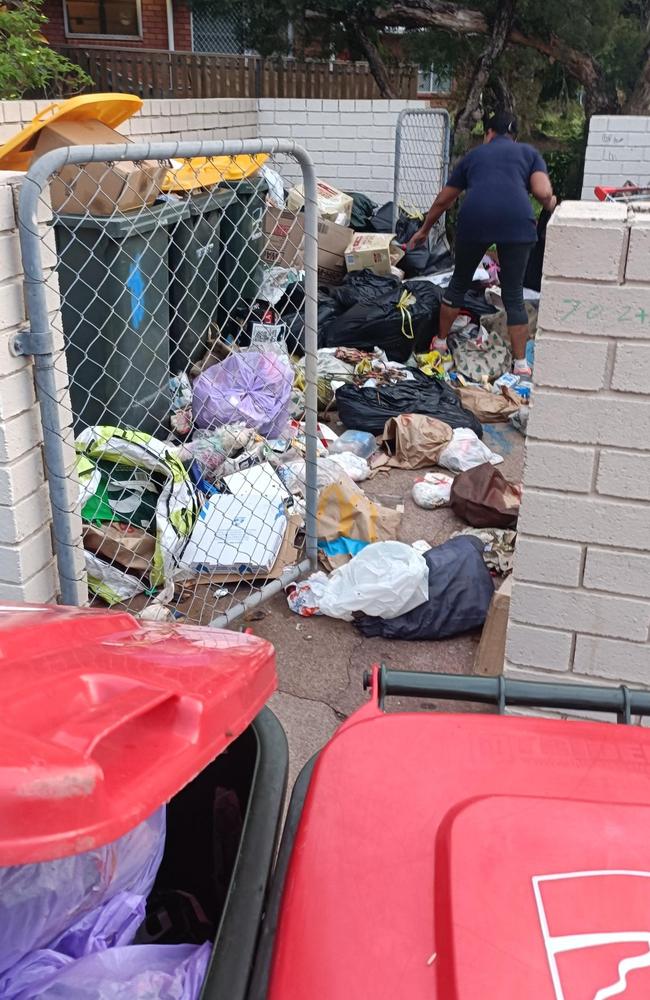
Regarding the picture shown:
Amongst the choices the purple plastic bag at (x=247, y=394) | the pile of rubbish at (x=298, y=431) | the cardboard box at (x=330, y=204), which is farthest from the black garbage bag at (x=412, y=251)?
the purple plastic bag at (x=247, y=394)

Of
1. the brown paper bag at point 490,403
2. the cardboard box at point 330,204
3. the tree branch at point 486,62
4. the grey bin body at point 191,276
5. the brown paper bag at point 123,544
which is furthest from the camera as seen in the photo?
the tree branch at point 486,62

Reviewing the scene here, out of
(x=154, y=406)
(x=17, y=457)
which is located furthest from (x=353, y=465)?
(x=17, y=457)

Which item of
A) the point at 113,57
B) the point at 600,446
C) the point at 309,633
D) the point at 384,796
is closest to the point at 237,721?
the point at 384,796

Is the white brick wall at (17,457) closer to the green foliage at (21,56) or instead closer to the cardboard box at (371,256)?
the cardboard box at (371,256)

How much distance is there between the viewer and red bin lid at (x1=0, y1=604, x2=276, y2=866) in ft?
2.82

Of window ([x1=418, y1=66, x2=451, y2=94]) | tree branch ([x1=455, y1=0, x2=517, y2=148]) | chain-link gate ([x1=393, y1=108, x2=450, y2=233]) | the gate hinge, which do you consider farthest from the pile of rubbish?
window ([x1=418, y1=66, x2=451, y2=94])

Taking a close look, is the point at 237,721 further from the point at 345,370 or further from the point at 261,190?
the point at 261,190

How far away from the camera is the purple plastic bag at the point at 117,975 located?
42.8 inches

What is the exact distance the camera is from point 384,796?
1294mm

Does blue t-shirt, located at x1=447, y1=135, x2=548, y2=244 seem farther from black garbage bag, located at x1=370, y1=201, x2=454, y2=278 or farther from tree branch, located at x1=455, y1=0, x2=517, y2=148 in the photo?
tree branch, located at x1=455, y1=0, x2=517, y2=148

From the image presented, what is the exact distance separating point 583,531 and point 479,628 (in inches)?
42.4

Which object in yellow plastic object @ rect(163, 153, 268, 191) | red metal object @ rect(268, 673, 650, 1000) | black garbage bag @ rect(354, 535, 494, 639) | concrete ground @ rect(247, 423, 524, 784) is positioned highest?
yellow plastic object @ rect(163, 153, 268, 191)

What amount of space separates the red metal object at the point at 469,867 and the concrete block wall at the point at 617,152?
8.12 metres

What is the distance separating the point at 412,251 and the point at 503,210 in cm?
173
